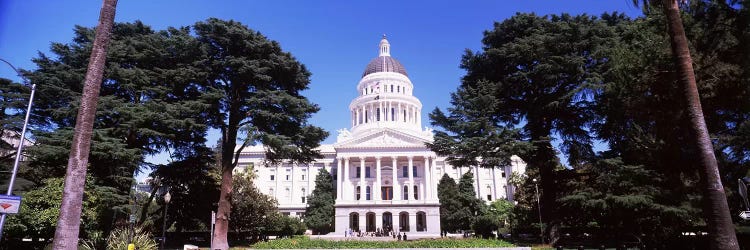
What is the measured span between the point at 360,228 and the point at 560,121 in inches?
1391

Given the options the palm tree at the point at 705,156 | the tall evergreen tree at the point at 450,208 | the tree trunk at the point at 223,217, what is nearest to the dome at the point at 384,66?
the tall evergreen tree at the point at 450,208

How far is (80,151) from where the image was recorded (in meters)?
9.91

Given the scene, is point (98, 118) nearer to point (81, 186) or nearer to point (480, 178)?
point (81, 186)

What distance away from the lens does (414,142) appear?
5919cm

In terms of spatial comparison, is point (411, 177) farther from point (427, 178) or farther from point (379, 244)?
point (379, 244)

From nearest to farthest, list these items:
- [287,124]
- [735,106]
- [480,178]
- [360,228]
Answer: [735,106], [287,124], [360,228], [480,178]

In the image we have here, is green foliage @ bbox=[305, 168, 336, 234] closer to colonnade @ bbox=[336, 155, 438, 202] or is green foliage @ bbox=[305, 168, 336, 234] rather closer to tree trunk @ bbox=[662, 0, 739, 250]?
colonnade @ bbox=[336, 155, 438, 202]

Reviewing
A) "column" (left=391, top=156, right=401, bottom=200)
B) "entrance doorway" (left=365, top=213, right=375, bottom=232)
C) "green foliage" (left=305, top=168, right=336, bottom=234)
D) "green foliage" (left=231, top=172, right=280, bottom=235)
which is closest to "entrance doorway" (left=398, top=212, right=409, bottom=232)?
"column" (left=391, top=156, right=401, bottom=200)

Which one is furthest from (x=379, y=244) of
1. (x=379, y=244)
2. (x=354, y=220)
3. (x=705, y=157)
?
(x=354, y=220)

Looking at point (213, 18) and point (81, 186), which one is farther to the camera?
point (213, 18)

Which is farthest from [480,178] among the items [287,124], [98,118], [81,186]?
[81,186]

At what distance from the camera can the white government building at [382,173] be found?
56.7 metres

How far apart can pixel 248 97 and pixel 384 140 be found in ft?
115

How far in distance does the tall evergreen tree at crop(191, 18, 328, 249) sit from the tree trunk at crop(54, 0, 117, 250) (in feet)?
40.4
